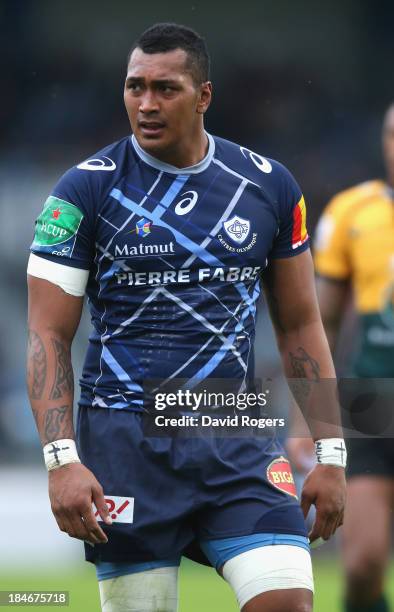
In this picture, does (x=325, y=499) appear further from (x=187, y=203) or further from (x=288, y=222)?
(x=187, y=203)

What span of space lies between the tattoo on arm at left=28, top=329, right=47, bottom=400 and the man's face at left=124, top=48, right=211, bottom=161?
2.35 ft

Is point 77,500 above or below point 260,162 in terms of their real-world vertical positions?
below

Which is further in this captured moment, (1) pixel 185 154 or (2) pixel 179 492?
(1) pixel 185 154

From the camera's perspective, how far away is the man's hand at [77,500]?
3.91m

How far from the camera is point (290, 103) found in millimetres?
15016

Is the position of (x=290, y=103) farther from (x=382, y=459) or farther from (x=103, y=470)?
(x=103, y=470)

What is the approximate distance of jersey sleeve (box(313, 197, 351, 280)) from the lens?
22.0 feet

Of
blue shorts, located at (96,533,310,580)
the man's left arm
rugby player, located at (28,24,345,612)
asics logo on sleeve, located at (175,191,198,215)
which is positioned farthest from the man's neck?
blue shorts, located at (96,533,310,580)

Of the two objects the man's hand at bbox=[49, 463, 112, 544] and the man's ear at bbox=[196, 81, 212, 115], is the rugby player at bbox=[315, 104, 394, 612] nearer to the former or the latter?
the man's ear at bbox=[196, 81, 212, 115]

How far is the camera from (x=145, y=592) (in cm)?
417

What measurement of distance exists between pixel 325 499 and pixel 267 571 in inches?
17.0

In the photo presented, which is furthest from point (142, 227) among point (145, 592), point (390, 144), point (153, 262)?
point (390, 144)

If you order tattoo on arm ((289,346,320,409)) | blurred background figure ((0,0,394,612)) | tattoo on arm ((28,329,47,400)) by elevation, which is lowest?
tattoo on arm ((289,346,320,409))

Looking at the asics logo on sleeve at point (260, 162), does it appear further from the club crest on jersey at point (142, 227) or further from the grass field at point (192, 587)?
A: the grass field at point (192, 587)
